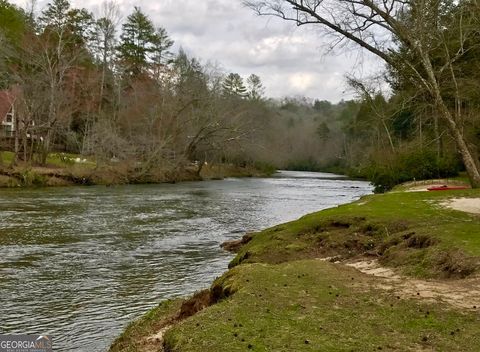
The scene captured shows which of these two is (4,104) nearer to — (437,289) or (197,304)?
(197,304)

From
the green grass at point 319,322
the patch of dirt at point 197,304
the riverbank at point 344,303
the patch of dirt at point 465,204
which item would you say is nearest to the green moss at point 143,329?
the riverbank at point 344,303

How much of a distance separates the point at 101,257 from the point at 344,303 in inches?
393

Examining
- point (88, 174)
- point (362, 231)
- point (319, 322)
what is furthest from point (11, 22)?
point (319, 322)

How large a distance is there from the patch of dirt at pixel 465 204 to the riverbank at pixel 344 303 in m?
2.04

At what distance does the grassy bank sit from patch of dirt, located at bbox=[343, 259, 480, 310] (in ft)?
117

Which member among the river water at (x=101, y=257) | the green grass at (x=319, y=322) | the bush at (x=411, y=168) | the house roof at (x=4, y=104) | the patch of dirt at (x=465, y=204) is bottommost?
the river water at (x=101, y=257)

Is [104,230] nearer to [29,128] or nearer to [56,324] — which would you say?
[56,324]

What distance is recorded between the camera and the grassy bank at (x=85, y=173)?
132 ft

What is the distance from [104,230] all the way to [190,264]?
23.3 ft

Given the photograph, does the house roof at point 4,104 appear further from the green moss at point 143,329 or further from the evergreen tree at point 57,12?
the green moss at point 143,329

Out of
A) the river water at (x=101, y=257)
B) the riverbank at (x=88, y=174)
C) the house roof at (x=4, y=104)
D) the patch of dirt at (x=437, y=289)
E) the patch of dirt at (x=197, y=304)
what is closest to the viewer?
the patch of dirt at (x=437, y=289)

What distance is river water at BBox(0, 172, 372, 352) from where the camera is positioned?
945cm

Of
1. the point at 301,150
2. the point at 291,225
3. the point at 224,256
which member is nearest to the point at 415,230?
the point at 291,225

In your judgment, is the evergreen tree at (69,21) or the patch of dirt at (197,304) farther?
the evergreen tree at (69,21)
